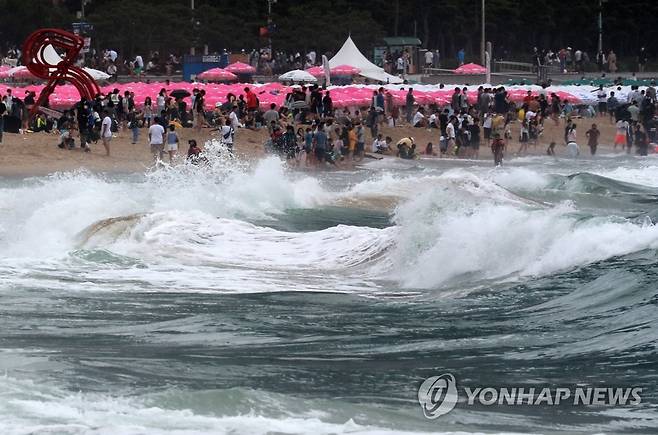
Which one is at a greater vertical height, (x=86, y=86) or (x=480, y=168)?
(x=86, y=86)

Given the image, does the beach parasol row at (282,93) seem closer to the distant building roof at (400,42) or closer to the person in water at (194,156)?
the person in water at (194,156)

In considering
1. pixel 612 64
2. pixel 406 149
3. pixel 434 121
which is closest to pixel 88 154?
pixel 406 149

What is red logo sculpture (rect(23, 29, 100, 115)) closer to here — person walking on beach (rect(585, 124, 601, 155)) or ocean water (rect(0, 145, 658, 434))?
ocean water (rect(0, 145, 658, 434))

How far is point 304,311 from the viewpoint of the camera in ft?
46.7

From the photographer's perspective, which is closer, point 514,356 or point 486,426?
point 486,426

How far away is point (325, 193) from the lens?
94.9 ft

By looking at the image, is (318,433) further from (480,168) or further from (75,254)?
(480,168)

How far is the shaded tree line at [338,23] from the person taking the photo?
199 feet

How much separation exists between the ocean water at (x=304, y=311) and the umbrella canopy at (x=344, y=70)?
82.1 ft

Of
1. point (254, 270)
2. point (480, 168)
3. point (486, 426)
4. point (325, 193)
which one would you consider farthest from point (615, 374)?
point (480, 168)

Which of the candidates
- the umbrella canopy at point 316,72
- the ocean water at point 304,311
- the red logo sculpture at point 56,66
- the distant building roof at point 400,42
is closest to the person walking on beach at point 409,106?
the umbrella canopy at point 316,72

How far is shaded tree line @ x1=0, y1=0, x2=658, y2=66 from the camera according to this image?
60531mm

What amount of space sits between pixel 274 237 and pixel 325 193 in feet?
25.6

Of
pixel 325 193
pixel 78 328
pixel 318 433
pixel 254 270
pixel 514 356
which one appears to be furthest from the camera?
pixel 325 193
